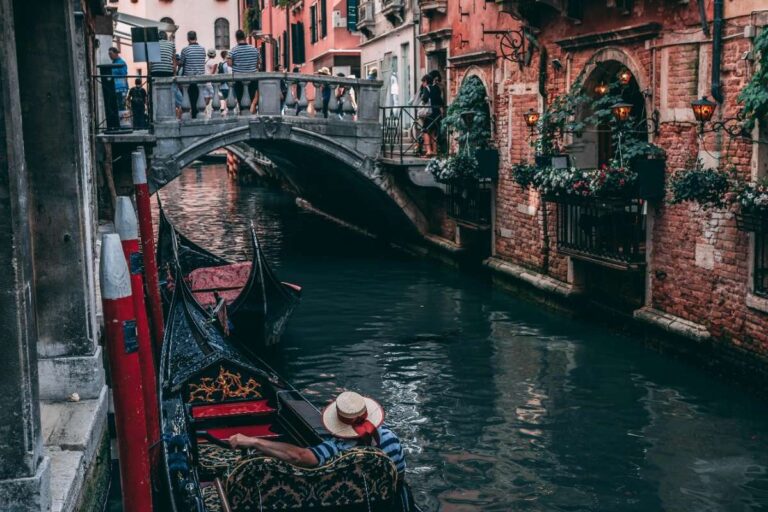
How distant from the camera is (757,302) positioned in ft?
21.4

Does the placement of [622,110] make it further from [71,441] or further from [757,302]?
[71,441]

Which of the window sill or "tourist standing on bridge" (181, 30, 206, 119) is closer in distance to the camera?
the window sill

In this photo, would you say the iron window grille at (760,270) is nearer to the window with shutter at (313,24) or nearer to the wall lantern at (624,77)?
the wall lantern at (624,77)

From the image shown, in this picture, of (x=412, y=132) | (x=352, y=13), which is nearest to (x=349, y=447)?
(x=412, y=132)

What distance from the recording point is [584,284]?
9.12m

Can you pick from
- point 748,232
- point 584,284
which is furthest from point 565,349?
point 748,232

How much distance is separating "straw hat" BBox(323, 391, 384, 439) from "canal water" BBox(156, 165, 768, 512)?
4.50 feet

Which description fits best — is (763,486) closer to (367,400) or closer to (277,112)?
(367,400)

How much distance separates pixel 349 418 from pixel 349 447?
0.11m

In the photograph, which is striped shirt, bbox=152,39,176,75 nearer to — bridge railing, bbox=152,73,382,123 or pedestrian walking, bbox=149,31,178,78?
pedestrian walking, bbox=149,31,178,78

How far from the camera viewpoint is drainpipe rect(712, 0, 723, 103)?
6.79 m

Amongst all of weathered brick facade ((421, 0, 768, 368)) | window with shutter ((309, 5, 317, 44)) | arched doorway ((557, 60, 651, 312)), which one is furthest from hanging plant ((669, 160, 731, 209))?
window with shutter ((309, 5, 317, 44))

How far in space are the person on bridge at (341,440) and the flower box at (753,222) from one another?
3.15 metres

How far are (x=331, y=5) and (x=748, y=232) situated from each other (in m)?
13.8
